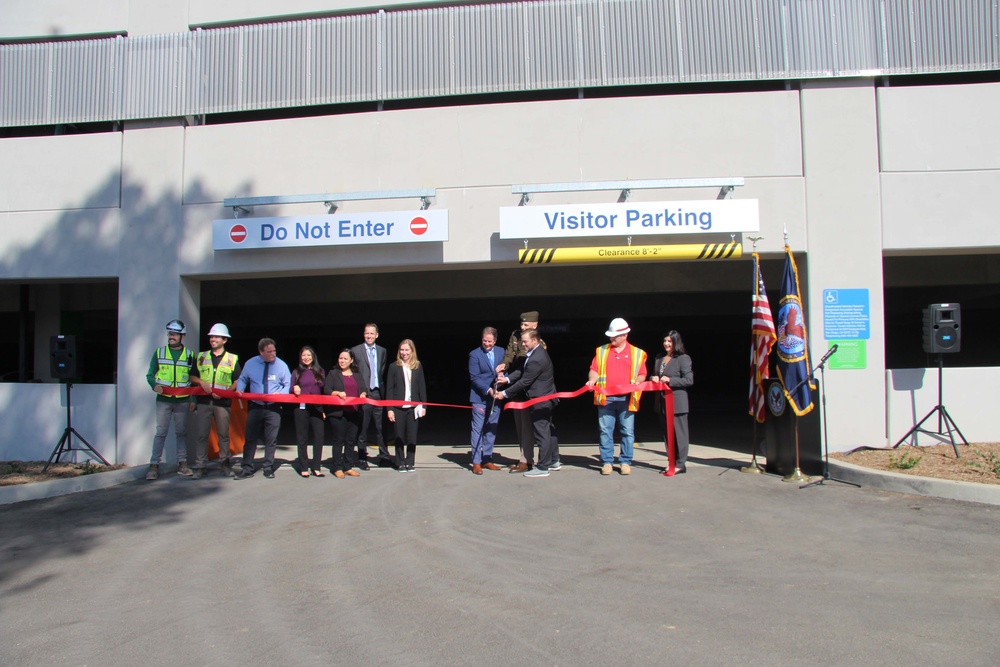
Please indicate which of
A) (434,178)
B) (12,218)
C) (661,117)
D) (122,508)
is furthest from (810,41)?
(12,218)

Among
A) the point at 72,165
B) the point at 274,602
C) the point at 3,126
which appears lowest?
the point at 274,602

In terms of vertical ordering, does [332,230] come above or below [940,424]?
above

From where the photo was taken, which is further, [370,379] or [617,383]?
[370,379]

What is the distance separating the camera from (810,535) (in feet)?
21.2

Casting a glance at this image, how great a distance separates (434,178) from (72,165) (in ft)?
17.8

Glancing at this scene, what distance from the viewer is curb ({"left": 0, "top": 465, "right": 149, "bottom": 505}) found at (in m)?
8.60

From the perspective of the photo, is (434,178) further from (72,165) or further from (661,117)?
(72,165)

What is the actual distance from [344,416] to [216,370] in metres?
1.75

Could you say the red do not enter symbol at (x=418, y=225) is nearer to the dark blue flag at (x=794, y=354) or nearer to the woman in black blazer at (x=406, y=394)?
the woman in black blazer at (x=406, y=394)

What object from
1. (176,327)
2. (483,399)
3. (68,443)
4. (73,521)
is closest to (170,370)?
(176,327)

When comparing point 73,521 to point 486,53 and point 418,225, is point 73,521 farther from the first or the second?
point 486,53

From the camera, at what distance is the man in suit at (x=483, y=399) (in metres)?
9.66

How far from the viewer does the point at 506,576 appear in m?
5.49

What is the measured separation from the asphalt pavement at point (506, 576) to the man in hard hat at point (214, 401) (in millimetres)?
990
